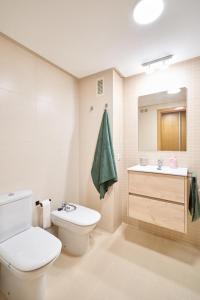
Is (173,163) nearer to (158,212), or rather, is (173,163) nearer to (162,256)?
(158,212)

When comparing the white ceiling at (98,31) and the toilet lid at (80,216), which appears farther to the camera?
the toilet lid at (80,216)

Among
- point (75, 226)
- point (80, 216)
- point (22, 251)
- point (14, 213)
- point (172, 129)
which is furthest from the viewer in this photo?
point (172, 129)

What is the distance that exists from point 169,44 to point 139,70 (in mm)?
553

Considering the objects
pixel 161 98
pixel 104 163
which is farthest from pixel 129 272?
pixel 161 98

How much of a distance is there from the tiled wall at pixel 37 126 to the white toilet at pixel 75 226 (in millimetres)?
307

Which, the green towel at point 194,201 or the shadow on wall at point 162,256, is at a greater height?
the green towel at point 194,201

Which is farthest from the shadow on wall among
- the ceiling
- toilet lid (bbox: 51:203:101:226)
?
the ceiling

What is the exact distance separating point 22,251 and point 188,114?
216cm

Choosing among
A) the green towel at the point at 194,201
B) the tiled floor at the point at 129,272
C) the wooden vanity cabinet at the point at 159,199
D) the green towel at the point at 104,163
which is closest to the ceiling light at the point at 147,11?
the green towel at the point at 104,163

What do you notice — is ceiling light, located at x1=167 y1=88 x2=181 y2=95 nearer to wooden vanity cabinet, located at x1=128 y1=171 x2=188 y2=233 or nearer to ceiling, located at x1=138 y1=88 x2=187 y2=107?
ceiling, located at x1=138 y1=88 x2=187 y2=107

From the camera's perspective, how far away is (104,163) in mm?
2035

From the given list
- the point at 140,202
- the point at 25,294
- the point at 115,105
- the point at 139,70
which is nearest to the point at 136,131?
the point at 115,105

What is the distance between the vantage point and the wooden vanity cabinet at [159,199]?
1592 millimetres

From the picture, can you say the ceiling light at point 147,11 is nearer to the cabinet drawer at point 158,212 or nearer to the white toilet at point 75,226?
the cabinet drawer at point 158,212
